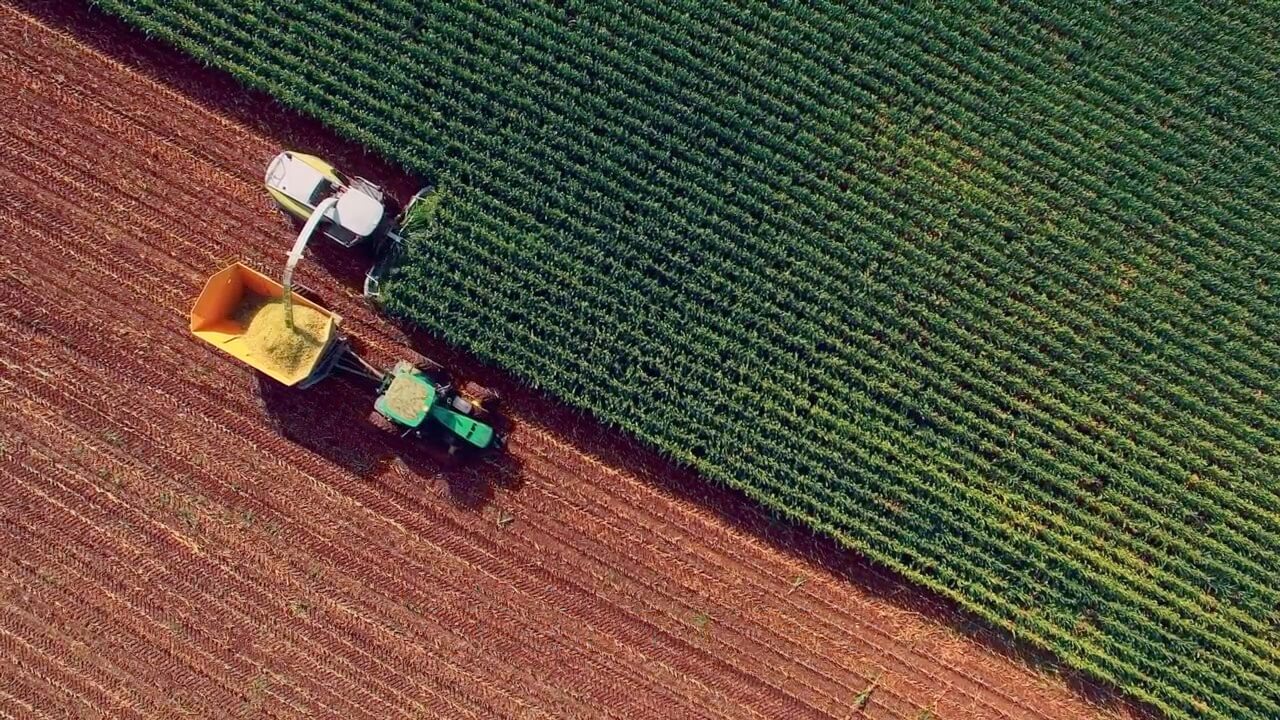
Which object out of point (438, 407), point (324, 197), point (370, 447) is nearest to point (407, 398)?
point (438, 407)

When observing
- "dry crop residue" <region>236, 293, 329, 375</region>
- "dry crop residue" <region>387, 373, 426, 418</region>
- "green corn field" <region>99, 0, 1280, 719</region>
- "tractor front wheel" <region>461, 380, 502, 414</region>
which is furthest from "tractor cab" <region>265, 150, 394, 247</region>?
"tractor front wheel" <region>461, 380, 502, 414</region>

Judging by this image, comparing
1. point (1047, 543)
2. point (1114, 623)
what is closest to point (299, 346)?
point (1047, 543)

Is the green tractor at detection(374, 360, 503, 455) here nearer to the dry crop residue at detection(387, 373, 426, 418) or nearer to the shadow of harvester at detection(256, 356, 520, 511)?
the dry crop residue at detection(387, 373, 426, 418)

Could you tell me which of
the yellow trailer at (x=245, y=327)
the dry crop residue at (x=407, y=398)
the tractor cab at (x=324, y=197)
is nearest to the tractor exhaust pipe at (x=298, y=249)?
the tractor cab at (x=324, y=197)

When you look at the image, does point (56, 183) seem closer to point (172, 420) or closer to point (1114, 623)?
point (172, 420)

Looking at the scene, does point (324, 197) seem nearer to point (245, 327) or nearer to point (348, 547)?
point (245, 327)
